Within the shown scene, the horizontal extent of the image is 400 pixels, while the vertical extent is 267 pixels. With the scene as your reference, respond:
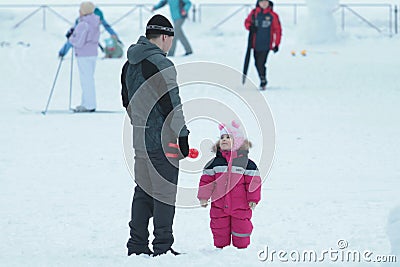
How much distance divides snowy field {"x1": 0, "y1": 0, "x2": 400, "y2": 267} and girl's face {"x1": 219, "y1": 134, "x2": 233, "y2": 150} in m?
0.62

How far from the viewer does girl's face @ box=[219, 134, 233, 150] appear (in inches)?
200

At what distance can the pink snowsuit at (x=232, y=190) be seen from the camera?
504 centimetres

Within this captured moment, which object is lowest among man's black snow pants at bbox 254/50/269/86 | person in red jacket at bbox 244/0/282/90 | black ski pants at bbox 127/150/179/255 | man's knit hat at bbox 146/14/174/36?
man's black snow pants at bbox 254/50/269/86

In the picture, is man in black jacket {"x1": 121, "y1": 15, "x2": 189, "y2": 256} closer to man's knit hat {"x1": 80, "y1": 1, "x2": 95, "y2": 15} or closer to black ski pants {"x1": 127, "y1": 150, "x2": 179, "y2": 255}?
black ski pants {"x1": 127, "y1": 150, "x2": 179, "y2": 255}

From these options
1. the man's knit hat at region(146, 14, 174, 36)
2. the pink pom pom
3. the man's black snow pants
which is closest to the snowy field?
the man's black snow pants

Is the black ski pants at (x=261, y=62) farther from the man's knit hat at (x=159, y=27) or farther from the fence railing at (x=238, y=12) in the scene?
the fence railing at (x=238, y=12)

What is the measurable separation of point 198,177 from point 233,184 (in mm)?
2619

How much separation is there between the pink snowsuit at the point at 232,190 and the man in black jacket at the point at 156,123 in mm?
274

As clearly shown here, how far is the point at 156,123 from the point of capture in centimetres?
481

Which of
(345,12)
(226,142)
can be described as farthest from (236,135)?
(345,12)

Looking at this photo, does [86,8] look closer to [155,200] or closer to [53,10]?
[155,200]

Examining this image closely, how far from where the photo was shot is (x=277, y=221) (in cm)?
604

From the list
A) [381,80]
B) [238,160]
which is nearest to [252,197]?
[238,160]

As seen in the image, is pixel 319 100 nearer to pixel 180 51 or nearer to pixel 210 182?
pixel 210 182
